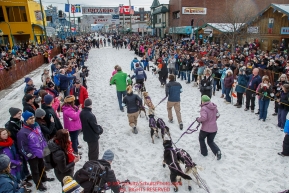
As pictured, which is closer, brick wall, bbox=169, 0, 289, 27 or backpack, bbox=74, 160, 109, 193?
backpack, bbox=74, 160, 109, 193

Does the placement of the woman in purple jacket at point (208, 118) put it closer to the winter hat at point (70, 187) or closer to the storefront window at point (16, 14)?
the winter hat at point (70, 187)

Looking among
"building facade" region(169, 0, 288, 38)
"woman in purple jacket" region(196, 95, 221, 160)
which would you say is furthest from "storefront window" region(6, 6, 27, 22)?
"woman in purple jacket" region(196, 95, 221, 160)

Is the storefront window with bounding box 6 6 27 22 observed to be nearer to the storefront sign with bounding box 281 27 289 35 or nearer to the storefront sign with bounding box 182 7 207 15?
the storefront sign with bounding box 182 7 207 15

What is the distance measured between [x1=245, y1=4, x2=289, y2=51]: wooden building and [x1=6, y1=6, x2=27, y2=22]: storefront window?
91.4 ft

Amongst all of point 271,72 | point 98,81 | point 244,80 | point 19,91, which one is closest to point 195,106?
point 244,80

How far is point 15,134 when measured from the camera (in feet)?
13.9

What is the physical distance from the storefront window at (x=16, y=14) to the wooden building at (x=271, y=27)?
91.4 ft

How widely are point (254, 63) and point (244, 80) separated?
11.3 feet

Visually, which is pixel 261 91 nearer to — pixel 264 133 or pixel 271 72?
pixel 264 133

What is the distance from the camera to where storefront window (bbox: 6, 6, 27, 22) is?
30711mm

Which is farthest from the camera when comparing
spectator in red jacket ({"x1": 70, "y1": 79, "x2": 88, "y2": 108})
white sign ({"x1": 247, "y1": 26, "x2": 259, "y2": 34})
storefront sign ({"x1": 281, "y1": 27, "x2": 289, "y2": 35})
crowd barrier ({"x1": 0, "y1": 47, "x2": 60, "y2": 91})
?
white sign ({"x1": 247, "y1": 26, "x2": 259, "y2": 34})

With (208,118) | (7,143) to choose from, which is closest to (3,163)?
(7,143)

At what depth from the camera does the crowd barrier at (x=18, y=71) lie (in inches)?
497

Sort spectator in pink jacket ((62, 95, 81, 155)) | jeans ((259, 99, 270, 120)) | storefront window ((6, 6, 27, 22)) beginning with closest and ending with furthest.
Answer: spectator in pink jacket ((62, 95, 81, 155)) < jeans ((259, 99, 270, 120)) < storefront window ((6, 6, 27, 22))
